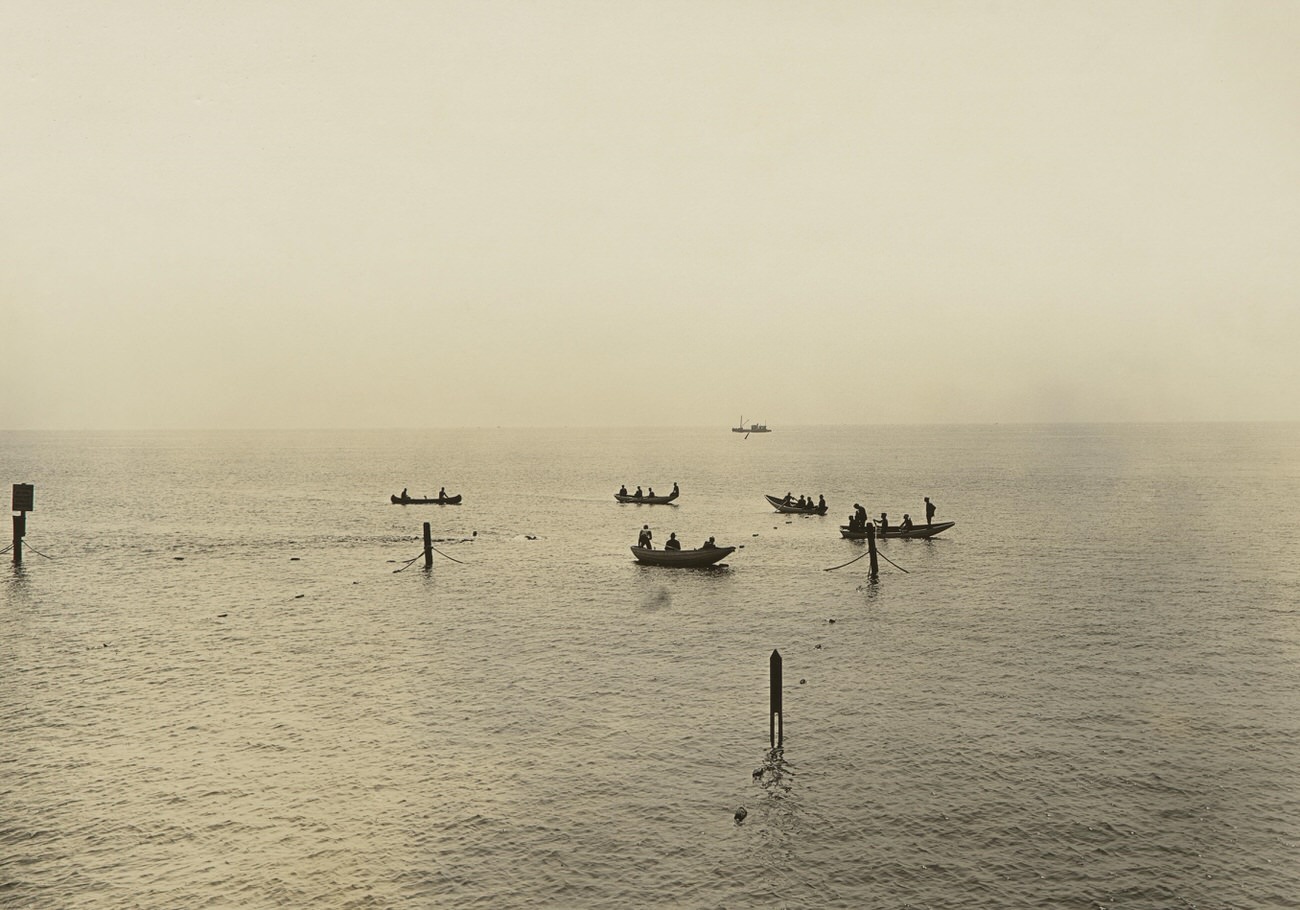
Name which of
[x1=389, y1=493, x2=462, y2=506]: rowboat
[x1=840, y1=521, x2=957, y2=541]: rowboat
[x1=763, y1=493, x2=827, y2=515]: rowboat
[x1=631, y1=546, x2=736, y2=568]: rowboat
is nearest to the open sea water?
[x1=631, y1=546, x2=736, y2=568]: rowboat

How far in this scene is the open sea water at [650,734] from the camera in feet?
70.9

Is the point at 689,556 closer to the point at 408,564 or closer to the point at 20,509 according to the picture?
the point at 408,564

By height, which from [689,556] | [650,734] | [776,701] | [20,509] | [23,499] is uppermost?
[23,499]

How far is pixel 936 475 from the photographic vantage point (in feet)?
573

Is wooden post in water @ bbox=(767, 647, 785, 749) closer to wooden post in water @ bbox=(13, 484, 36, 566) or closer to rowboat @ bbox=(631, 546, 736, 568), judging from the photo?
rowboat @ bbox=(631, 546, 736, 568)

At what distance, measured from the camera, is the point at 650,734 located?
99.1 ft

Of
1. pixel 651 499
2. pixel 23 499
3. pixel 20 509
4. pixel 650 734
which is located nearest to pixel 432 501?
pixel 651 499

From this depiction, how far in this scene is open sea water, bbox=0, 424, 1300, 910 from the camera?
2161 cm

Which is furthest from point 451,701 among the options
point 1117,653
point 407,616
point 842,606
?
point 1117,653

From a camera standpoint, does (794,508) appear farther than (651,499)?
No

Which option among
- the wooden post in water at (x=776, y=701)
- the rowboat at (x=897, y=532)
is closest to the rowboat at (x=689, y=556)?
the rowboat at (x=897, y=532)

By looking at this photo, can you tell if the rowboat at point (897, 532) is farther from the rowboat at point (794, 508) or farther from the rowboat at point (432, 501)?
the rowboat at point (432, 501)

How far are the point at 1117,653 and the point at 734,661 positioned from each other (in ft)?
54.2

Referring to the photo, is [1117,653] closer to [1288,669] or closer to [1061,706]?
[1288,669]
